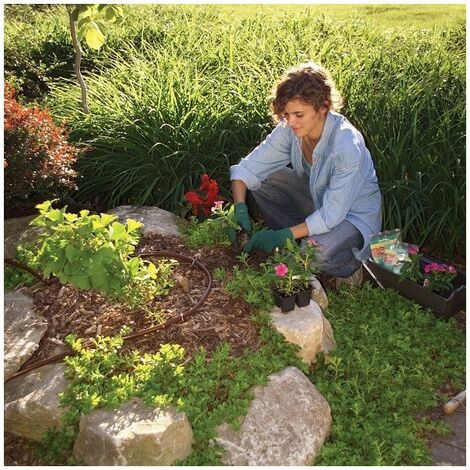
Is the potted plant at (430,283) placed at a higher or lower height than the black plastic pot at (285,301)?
lower

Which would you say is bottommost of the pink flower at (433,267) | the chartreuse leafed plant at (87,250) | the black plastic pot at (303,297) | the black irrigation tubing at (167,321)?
the pink flower at (433,267)

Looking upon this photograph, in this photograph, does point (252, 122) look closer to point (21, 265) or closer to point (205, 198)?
point (205, 198)

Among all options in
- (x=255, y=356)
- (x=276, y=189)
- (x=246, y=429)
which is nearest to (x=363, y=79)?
(x=276, y=189)

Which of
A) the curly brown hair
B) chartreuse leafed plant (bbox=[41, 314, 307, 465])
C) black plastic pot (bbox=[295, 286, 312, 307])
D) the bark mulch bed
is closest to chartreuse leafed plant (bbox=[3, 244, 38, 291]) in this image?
A: the bark mulch bed

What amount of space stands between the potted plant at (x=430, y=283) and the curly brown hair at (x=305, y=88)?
1.04 metres

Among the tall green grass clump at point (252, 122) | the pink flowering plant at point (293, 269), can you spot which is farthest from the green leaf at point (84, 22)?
the pink flowering plant at point (293, 269)

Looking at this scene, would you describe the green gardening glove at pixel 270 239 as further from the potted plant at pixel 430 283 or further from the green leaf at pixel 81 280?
the green leaf at pixel 81 280

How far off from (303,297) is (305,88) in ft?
3.78

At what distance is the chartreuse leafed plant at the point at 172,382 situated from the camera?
9.12 feet

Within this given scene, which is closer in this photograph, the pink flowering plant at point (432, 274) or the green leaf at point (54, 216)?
the green leaf at point (54, 216)

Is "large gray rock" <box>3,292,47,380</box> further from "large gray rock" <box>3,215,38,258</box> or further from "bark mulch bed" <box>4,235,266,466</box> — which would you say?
"large gray rock" <box>3,215,38,258</box>

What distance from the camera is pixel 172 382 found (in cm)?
291

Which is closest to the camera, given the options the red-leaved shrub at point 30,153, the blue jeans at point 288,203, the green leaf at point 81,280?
the green leaf at point 81,280

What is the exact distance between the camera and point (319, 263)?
353cm
